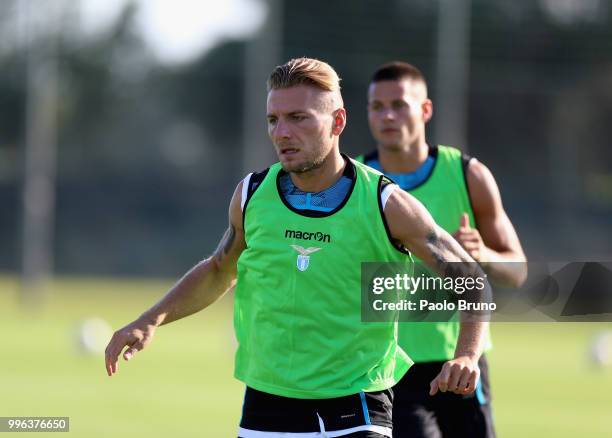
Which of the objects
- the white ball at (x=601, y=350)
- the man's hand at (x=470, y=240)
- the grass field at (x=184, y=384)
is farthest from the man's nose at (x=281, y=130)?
the white ball at (x=601, y=350)

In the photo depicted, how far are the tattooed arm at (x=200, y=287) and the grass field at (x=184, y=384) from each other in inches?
203

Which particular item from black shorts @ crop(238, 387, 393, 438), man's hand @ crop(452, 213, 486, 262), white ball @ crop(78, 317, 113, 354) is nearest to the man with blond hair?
black shorts @ crop(238, 387, 393, 438)

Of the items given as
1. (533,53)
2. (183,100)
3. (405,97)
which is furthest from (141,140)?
(405,97)

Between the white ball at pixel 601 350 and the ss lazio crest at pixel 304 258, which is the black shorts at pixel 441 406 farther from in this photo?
the white ball at pixel 601 350

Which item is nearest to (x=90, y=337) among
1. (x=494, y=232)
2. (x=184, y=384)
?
(x=184, y=384)

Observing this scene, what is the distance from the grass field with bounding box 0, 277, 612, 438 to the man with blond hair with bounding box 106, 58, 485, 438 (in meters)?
5.55

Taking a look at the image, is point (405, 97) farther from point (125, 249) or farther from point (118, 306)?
point (125, 249)

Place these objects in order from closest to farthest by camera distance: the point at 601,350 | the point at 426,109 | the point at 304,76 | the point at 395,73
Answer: the point at 304,76
the point at 395,73
the point at 426,109
the point at 601,350

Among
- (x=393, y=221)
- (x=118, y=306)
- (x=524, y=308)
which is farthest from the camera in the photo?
(x=118, y=306)

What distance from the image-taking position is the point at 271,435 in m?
5.46

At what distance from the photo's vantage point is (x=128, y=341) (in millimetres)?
5629

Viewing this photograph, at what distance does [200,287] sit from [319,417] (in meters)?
0.91

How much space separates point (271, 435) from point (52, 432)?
5932 millimetres

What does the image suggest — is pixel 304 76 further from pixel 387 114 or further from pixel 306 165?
pixel 387 114
